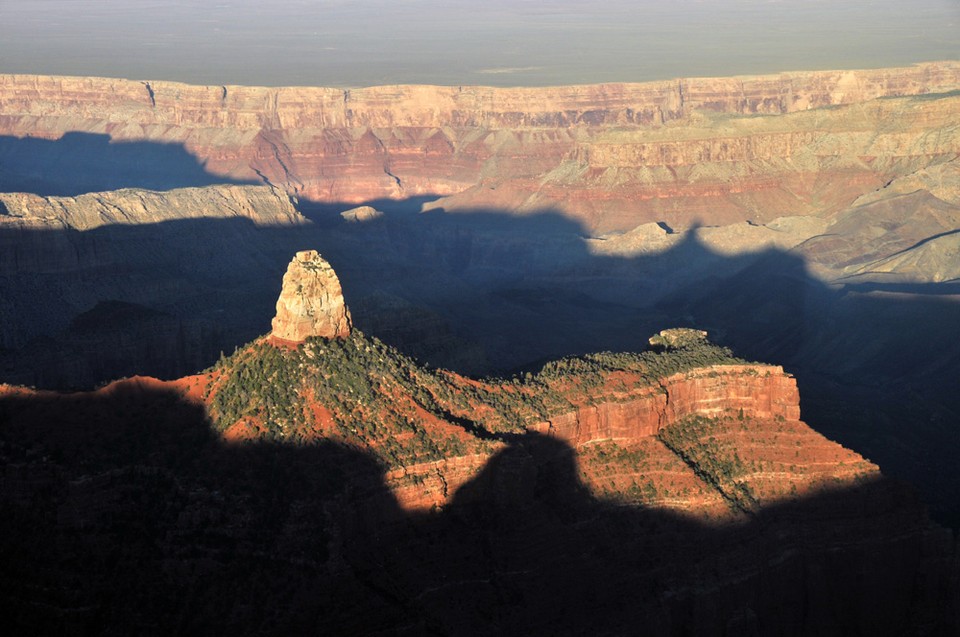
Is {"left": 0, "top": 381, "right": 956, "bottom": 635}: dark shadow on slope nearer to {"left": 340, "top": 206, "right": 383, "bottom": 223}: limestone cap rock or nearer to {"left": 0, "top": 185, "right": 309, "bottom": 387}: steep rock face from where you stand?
{"left": 0, "top": 185, "right": 309, "bottom": 387}: steep rock face

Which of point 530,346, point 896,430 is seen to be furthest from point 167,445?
point 530,346

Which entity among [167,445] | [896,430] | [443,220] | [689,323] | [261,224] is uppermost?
[443,220]

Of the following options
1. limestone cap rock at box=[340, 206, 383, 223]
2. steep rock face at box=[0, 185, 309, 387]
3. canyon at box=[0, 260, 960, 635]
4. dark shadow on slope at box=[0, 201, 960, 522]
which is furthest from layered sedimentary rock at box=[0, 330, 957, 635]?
limestone cap rock at box=[340, 206, 383, 223]

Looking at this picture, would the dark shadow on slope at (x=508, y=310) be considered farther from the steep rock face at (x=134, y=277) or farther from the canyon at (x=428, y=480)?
the canyon at (x=428, y=480)

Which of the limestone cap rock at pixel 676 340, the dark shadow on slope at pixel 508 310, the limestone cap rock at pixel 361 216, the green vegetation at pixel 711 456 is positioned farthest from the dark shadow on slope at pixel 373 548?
the limestone cap rock at pixel 361 216

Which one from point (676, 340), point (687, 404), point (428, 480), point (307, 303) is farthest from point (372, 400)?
point (676, 340)

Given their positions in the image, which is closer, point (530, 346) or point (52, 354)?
point (52, 354)

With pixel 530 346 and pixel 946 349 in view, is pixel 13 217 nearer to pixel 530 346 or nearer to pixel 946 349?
pixel 530 346
